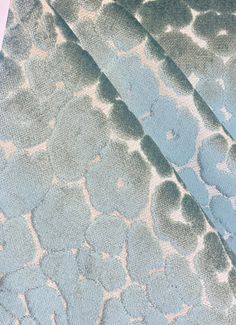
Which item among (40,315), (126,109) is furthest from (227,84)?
(40,315)

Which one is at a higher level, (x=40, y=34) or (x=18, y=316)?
(x=40, y=34)

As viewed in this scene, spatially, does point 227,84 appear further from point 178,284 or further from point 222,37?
point 178,284

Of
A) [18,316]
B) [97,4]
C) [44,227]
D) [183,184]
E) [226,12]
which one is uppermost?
[226,12]

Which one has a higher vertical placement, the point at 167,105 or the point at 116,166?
the point at 167,105

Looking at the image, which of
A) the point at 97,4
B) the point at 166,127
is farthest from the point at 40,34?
the point at 166,127

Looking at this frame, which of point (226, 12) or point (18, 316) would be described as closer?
point (18, 316)

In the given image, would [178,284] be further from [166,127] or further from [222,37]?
[222,37]
